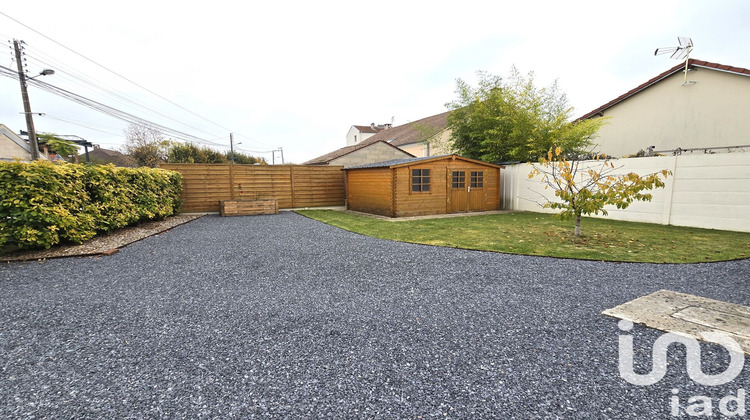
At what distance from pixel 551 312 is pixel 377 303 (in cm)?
180

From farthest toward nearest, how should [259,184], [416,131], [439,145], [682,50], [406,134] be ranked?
[406,134], [416,131], [439,145], [259,184], [682,50]

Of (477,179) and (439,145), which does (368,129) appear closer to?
(439,145)

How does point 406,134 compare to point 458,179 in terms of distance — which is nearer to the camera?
point 458,179

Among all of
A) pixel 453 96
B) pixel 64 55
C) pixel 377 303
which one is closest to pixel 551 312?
pixel 377 303

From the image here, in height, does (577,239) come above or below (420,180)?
below

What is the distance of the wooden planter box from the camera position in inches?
463

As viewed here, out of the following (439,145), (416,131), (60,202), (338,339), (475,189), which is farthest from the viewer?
(416,131)

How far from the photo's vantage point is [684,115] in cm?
1191

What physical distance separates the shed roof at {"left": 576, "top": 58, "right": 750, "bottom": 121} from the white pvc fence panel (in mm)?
5908

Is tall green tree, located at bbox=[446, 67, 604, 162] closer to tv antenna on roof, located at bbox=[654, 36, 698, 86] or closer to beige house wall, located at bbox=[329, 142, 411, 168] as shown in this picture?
tv antenna on roof, located at bbox=[654, 36, 698, 86]

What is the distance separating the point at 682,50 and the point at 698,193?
25.6 ft

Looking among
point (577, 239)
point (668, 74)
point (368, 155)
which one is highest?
point (668, 74)

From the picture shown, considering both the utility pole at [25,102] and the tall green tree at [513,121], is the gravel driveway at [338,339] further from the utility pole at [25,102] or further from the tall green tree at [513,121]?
the utility pole at [25,102]

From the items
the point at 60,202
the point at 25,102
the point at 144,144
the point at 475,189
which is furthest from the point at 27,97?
the point at 475,189
